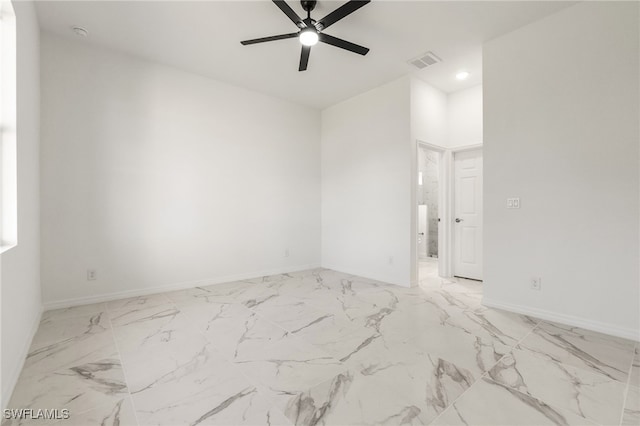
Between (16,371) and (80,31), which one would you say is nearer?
(16,371)

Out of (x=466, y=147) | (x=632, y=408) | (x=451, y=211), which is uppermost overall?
(x=466, y=147)

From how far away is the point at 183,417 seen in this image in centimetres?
147

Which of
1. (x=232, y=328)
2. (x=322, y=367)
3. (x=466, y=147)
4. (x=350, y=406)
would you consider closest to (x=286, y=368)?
(x=322, y=367)

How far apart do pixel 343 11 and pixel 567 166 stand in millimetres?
2487

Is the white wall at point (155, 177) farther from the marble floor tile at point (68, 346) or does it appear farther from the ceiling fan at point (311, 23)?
the ceiling fan at point (311, 23)

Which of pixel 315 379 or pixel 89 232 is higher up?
pixel 89 232

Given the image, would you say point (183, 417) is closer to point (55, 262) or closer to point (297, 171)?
point (55, 262)

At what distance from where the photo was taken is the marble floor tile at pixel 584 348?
77.9 inches

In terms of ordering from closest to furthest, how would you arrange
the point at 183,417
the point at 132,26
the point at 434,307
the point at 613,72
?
1. the point at 183,417
2. the point at 613,72
3. the point at 132,26
4. the point at 434,307

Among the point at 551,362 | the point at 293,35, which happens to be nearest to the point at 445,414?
the point at 551,362

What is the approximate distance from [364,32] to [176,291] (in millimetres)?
3813

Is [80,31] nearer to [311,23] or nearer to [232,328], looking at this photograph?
[311,23]

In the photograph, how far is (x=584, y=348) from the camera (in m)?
2.24

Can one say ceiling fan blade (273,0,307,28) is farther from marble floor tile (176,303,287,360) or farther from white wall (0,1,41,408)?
marble floor tile (176,303,287,360)
